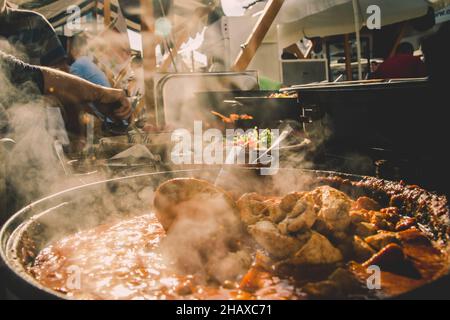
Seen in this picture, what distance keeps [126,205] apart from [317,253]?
5.46 ft

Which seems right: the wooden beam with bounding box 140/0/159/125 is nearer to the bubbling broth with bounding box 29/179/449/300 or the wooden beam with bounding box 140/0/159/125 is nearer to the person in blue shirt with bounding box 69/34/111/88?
the person in blue shirt with bounding box 69/34/111/88

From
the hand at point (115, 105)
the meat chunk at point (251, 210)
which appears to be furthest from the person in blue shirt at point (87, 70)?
the meat chunk at point (251, 210)

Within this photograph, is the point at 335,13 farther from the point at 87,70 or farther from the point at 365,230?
the point at 365,230

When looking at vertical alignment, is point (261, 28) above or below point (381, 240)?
above

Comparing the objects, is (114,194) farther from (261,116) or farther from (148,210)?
(261,116)

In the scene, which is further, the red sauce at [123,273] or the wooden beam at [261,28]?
the wooden beam at [261,28]

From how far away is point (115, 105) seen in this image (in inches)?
105

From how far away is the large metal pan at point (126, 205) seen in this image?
1208 millimetres

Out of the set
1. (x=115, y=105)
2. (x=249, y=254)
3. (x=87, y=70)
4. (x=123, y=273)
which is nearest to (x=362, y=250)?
(x=249, y=254)

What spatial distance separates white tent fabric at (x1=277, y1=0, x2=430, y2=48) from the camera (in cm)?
780

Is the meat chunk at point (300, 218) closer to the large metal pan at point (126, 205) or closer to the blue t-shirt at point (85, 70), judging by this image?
the large metal pan at point (126, 205)

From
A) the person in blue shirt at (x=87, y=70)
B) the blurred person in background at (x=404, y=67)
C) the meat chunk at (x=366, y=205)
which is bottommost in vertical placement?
the meat chunk at (x=366, y=205)

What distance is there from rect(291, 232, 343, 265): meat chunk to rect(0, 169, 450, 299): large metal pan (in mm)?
519

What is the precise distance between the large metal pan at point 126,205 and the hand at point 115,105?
0.52 metres
